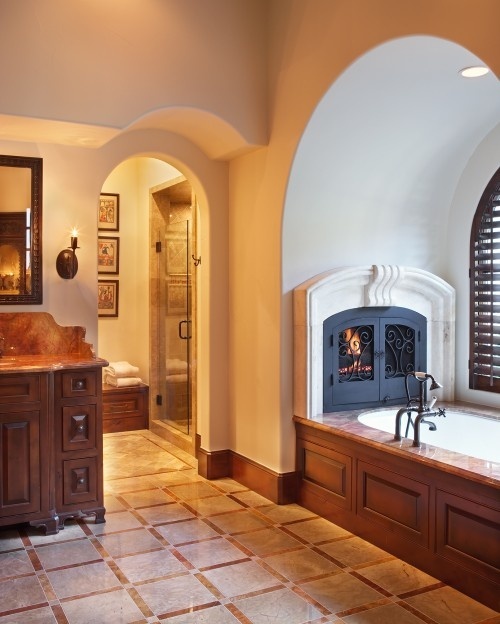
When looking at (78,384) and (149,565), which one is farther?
(78,384)

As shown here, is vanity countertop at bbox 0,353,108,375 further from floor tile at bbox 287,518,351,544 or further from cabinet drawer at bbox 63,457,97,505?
floor tile at bbox 287,518,351,544

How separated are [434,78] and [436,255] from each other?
1556 mm

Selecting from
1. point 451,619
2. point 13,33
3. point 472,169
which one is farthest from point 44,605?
point 472,169

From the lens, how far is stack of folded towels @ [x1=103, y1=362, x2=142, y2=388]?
659 centimetres

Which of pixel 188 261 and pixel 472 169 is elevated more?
pixel 472 169

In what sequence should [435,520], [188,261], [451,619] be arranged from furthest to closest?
[188,261] < [435,520] < [451,619]

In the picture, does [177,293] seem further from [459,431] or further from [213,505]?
[459,431]

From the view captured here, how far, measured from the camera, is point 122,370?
A: 6625mm

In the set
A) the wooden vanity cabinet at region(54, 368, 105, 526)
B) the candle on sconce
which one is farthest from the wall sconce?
the wooden vanity cabinet at region(54, 368, 105, 526)

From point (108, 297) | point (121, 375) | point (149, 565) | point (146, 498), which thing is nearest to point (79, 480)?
point (146, 498)

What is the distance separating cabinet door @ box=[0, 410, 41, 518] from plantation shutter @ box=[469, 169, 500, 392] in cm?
293

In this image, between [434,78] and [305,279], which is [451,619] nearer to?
[305,279]

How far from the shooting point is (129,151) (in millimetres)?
4836

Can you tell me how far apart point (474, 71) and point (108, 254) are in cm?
406
